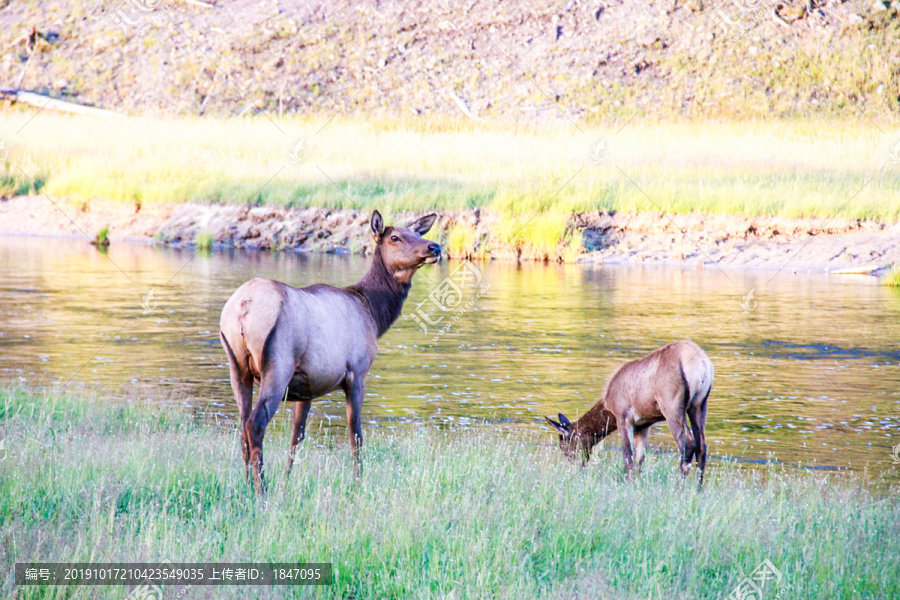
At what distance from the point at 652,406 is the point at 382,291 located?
2561 mm

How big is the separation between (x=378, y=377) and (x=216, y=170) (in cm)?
2021

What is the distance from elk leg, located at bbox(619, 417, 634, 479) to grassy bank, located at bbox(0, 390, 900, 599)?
26cm

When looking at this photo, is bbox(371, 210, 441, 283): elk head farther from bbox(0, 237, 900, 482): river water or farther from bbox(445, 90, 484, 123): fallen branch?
bbox(445, 90, 484, 123): fallen branch

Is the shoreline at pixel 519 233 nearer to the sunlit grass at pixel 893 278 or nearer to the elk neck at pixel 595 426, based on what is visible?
the sunlit grass at pixel 893 278

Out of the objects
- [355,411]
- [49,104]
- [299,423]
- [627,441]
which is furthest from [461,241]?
[49,104]

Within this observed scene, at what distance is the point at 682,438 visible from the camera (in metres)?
9.52

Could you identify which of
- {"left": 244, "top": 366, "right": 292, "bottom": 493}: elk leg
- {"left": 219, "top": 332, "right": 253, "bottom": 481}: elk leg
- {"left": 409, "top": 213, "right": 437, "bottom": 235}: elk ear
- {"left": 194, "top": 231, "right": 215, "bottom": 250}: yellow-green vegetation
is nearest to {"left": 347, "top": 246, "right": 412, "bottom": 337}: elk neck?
{"left": 409, "top": 213, "right": 437, "bottom": 235}: elk ear

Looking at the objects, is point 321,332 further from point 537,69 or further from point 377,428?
point 537,69

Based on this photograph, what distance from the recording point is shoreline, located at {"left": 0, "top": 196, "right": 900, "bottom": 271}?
26.6 m

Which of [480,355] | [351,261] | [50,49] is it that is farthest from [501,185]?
[50,49]

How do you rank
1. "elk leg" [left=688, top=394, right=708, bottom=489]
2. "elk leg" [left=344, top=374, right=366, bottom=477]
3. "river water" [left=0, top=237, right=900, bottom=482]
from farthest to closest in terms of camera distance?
"river water" [left=0, top=237, right=900, bottom=482], "elk leg" [left=688, top=394, right=708, bottom=489], "elk leg" [left=344, top=374, right=366, bottom=477]

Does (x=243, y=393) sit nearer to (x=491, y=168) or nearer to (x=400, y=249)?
(x=400, y=249)

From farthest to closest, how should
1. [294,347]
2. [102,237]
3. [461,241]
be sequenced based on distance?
[102,237], [461,241], [294,347]

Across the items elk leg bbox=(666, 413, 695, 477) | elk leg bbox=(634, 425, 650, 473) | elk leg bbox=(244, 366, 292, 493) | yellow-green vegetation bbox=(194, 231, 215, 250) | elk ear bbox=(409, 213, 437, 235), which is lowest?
elk leg bbox=(634, 425, 650, 473)
